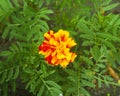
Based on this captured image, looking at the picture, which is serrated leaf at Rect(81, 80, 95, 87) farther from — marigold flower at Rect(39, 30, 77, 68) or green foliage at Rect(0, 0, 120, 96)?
marigold flower at Rect(39, 30, 77, 68)

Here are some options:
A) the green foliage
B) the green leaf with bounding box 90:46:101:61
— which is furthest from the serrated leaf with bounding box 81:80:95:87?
the green leaf with bounding box 90:46:101:61

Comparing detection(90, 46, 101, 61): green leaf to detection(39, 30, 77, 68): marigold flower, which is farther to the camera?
detection(90, 46, 101, 61): green leaf

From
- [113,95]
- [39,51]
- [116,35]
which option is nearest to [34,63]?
[39,51]

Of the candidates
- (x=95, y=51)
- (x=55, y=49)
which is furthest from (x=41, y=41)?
(x=95, y=51)

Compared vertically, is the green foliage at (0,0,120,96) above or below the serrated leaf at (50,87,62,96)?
above

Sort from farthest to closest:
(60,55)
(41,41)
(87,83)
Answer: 1. (87,83)
2. (41,41)
3. (60,55)

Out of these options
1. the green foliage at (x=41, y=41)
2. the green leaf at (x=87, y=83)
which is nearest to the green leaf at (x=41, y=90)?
the green foliage at (x=41, y=41)

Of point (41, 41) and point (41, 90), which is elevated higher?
point (41, 41)

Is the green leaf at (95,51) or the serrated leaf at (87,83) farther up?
the green leaf at (95,51)

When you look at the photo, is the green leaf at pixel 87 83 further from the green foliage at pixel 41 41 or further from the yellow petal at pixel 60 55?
the yellow petal at pixel 60 55

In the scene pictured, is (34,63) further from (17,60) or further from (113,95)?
(113,95)

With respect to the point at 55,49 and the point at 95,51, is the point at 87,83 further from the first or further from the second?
the point at 55,49

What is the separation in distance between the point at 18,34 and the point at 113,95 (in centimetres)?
80

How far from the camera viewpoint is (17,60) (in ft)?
5.54
